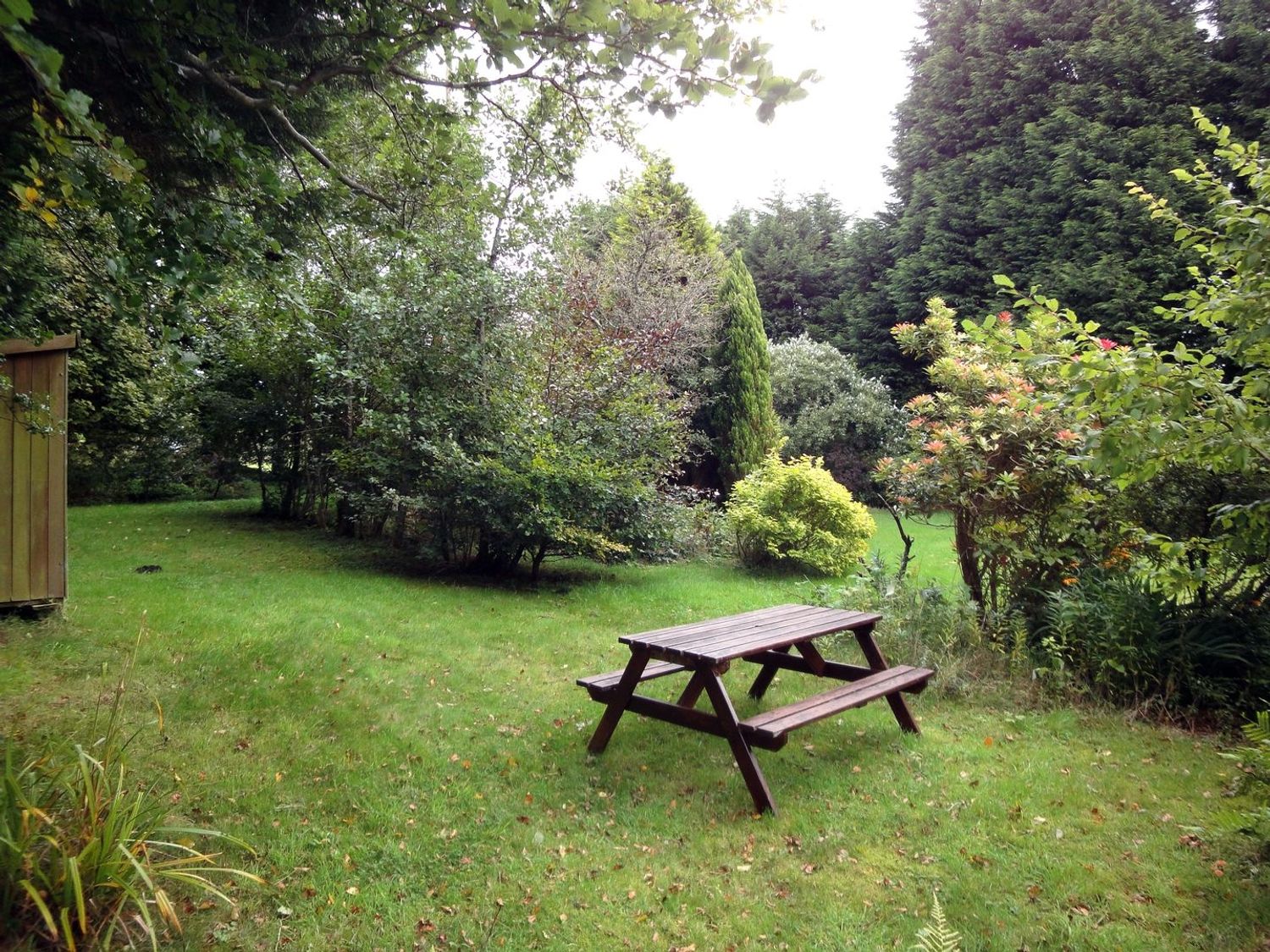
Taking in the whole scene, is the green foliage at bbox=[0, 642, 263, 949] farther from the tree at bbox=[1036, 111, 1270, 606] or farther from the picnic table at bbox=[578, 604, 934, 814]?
the tree at bbox=[1036, 111, 1270, 606]

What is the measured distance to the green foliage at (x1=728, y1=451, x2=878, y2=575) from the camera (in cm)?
998

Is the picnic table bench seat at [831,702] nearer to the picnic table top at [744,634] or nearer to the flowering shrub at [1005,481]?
the picnic table top at [744,634]

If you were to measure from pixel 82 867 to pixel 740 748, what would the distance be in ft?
8.69

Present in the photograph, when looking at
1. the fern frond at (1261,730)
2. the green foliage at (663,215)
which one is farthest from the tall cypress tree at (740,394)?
the fern frond at (1261,730)

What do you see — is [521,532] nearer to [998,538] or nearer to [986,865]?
[998,538]

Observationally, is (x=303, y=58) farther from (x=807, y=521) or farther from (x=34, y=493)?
(x=807, y=521)

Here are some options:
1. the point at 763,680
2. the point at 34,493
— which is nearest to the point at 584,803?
the point at 763,680

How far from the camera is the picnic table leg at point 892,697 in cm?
492

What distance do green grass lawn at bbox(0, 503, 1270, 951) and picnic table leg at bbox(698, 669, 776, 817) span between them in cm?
10

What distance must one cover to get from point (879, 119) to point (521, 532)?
18068 millimetres

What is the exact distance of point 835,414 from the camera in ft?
54.3

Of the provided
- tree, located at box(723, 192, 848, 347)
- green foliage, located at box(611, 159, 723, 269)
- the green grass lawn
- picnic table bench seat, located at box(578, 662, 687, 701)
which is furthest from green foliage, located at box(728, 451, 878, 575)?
tree, located at box(723, 192, 848, 347)

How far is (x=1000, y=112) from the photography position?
18688 millimetres

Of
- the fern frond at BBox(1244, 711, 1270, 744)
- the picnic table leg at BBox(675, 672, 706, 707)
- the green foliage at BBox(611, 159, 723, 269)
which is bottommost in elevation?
the picnic table leg at BBox(675, 672, 706, 707)
